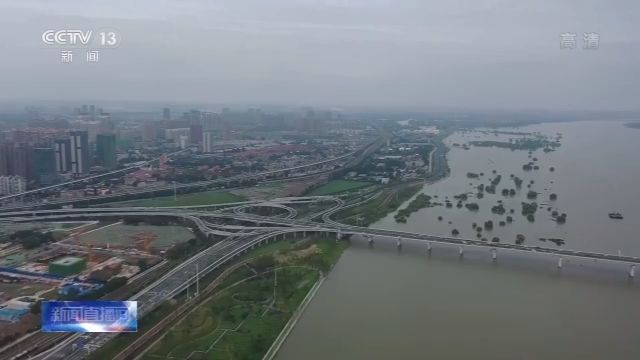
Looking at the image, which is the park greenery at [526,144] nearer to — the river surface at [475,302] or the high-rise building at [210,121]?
the high-rise building at [210,121]

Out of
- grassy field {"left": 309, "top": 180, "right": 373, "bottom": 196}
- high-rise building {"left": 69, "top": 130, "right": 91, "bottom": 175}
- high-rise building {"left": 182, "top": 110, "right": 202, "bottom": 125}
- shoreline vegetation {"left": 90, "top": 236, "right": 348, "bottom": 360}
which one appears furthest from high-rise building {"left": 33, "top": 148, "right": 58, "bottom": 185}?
high-rise building {"left": 182, "top": 110, "right": 202, "bottom": 125}

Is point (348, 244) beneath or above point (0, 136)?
beneath

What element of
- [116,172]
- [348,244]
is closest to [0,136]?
[116,172]

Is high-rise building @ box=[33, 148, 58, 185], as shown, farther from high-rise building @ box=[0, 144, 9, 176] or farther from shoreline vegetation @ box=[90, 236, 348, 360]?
shoreline vegetation @ box=[90, 236, 348, 360]

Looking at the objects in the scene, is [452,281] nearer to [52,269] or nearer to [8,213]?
[52,269]

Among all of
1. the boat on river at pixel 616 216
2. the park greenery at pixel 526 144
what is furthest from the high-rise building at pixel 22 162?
the park greenery at pixel 526 144

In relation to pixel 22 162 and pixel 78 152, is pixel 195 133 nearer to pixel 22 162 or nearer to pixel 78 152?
pixel 78 152
